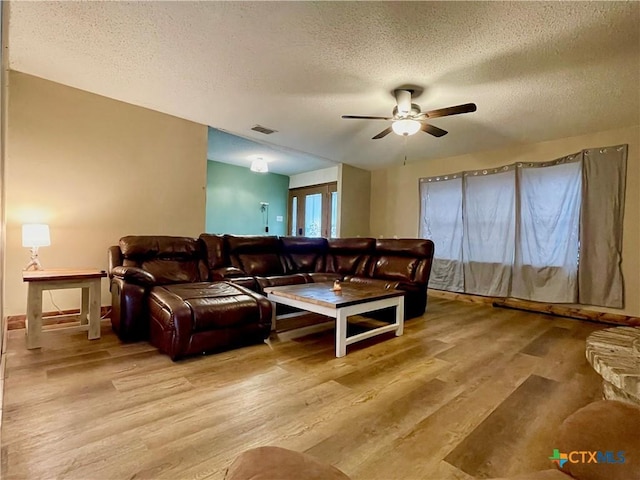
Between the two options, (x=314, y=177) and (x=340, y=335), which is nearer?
(x=340, y=335)

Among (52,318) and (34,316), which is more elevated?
(34,316)

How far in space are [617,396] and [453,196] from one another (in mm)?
4565

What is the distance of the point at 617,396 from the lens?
1232 millimetres

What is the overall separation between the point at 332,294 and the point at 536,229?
3455 millimetres

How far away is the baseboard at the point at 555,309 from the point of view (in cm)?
384

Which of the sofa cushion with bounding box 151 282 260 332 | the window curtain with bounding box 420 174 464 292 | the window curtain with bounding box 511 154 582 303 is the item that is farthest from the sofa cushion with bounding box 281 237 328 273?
the window curtain with bounding box 511 154 582 303

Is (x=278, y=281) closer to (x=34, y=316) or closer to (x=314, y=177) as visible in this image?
(x=34, y=316)

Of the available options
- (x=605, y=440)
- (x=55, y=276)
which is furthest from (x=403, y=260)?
(x=55, y=276)

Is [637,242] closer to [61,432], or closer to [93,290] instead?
[61,432]

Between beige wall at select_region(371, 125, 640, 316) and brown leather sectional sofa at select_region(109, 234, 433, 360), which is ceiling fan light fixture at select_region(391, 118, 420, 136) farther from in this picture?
beige wall at select_region(371, 125, 640, 316)

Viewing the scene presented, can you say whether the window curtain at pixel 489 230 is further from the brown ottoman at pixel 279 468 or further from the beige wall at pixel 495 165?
the brown ottoman at pixel 279 468

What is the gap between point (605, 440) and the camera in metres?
0.74

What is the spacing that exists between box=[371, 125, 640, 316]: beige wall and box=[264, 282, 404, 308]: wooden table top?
3.10 meters

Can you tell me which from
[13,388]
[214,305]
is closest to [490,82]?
[214,305]
